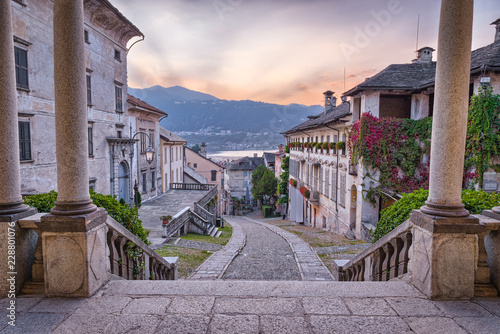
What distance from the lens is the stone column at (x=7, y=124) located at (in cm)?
Result: 370

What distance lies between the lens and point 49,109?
13.2 metres

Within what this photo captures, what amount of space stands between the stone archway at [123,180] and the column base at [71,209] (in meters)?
17.9

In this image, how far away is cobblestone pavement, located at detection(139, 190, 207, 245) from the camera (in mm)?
14617

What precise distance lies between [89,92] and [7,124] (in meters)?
14.7

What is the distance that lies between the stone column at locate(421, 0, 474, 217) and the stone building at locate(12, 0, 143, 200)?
44.5 ft

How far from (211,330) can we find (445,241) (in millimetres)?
2824

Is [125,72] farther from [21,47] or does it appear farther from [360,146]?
[360,146]

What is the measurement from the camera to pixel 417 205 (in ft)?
15.7

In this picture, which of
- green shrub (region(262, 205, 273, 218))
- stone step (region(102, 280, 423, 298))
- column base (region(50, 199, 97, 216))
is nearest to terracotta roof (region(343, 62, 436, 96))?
stone step (region(102, 280, 423, 298))

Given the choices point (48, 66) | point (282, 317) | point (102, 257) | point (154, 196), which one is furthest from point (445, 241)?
point (154, 196)

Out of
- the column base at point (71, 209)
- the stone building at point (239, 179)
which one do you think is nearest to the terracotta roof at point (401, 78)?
the column base at point (71, 209)

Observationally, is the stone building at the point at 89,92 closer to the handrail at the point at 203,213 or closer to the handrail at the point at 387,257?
the handrail at the point at 203,213

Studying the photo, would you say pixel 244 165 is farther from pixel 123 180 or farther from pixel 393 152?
pixel 393 152

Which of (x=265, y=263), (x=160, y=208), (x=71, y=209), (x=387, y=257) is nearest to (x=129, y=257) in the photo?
(x=71, y=209)
